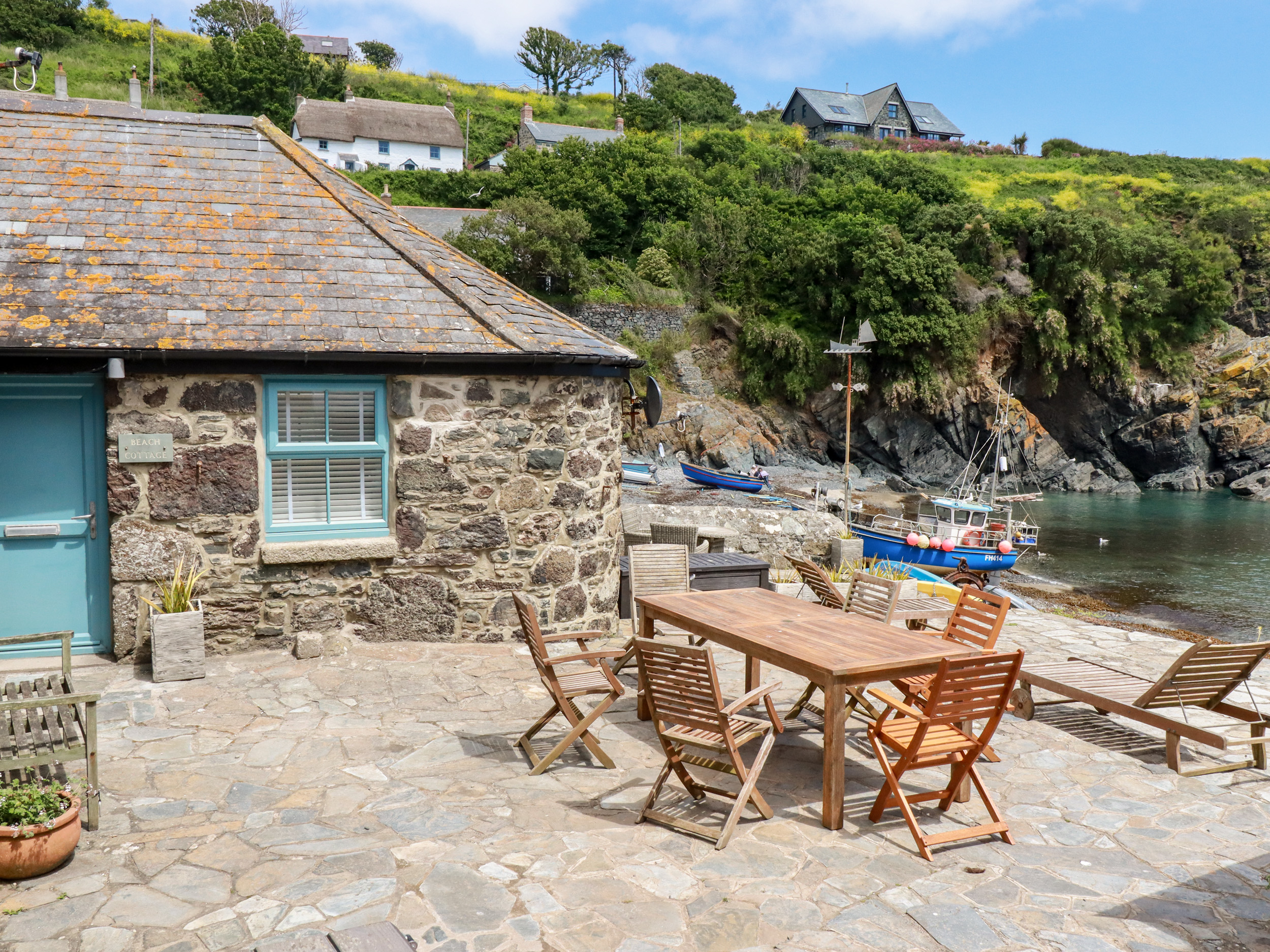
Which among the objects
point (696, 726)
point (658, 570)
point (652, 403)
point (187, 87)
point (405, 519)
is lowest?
point (696, 726)

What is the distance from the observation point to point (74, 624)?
281 inches

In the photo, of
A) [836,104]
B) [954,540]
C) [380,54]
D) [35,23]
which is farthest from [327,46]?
[954,540]

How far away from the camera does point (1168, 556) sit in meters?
26.2

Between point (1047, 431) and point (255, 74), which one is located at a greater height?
point (255, 74)

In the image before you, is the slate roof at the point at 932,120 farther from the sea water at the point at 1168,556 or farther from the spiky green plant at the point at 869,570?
the spiky green plant at the point at 869,570

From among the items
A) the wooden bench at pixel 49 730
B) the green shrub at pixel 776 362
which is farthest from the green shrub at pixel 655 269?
the wooden bench at pixel 49 730

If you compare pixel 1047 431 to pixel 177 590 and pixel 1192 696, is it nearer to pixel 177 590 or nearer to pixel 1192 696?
pixel 1192 696

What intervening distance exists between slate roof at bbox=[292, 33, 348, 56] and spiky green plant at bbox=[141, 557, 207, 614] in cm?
7428

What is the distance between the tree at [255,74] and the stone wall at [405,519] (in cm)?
4815

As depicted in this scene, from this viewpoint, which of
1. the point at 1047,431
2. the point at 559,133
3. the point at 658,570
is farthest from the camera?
the point at 559,133

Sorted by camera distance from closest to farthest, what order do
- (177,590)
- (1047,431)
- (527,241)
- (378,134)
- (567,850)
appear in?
(567,850), (177,590), (527,241), (1047,431), (378,134)

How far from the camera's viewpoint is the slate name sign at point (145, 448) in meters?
6.97

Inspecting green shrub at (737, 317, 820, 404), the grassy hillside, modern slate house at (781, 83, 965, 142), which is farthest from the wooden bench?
modern slate house at (781, 83, 965, 142)

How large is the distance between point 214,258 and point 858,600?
20.7ft
